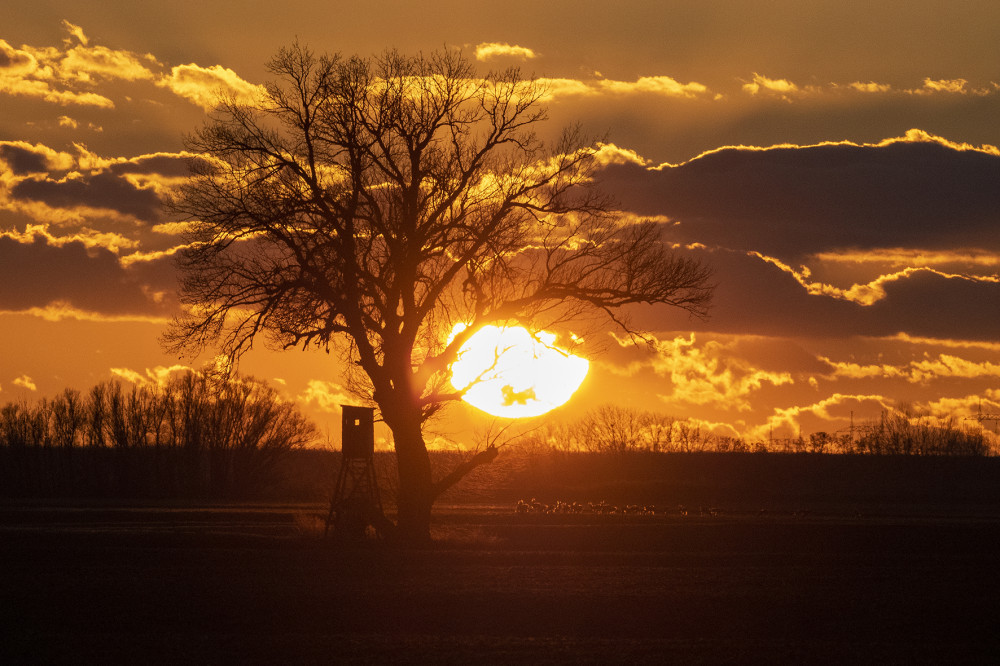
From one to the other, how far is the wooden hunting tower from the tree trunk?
908mm

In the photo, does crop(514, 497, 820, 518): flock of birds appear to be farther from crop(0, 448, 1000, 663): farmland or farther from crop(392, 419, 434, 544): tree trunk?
crop(392, 419, 434, 544): tree trunk

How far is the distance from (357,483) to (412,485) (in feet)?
7.90

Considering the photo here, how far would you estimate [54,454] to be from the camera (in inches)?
3511

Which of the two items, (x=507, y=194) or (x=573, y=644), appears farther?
(x=507, y=194)

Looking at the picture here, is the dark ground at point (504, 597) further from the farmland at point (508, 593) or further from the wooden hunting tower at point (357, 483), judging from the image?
the wooden hunting tower at point (357, 483)

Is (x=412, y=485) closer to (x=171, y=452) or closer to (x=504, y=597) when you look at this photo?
(x=504, y=597)

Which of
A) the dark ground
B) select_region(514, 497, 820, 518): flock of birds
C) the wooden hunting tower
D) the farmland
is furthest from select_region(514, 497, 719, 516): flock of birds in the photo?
the wooden hunting tower

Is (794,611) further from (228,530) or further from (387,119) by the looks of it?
(228,530)

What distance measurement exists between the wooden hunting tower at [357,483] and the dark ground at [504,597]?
54.0 inches

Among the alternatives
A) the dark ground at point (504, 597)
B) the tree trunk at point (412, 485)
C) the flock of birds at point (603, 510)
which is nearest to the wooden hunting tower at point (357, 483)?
the tree trunk at point (412, 485)

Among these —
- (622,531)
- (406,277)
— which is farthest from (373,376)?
(622,531)

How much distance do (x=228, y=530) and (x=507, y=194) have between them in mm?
14306

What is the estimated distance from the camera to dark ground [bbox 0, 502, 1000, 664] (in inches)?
583

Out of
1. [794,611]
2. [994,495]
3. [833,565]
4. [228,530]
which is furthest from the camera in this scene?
[994,495]
